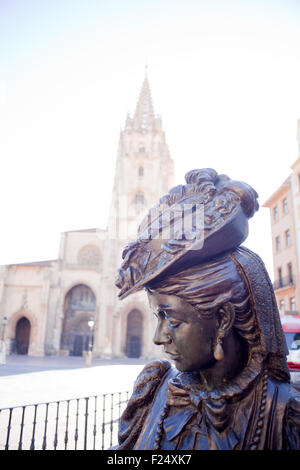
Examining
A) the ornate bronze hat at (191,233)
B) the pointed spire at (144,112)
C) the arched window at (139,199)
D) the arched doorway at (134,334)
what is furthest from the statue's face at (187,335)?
the pointed spire at (144,112)

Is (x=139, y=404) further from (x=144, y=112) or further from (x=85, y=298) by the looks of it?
(x=144, y=112)

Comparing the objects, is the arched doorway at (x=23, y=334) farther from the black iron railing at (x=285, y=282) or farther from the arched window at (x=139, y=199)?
the black iron railing at (x=285, y=282)

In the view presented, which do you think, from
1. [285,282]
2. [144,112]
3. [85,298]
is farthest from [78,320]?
[144,112]

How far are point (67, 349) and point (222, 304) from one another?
108 ft

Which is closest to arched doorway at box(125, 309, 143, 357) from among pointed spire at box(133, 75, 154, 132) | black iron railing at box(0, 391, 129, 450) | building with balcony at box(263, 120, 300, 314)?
building with balcony at box(263, 120, 300, 314)

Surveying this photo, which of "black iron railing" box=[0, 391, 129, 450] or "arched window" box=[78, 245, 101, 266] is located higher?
"arched window" box=[78, 245, 101, 266]

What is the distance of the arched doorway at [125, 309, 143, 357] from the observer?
30891mm

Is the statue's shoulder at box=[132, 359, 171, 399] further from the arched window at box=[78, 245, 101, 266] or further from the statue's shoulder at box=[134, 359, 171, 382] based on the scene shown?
the arched window at box=[78, 245, 101, 266]

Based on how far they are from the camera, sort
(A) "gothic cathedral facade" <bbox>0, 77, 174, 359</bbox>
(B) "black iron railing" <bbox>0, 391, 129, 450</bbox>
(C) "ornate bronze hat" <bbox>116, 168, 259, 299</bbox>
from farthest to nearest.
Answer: (A) "gothic cathedral facade" <bbox>0, 77, 174, 359</bbox>, (B) "black iron railing" <bbox>0, 391, 129, 450</bbox>, (C) "ornate bronze hat" <bbox>116, 168, 259, 299</bbox>

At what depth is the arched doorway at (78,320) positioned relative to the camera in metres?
31.5

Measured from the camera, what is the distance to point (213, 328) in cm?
119

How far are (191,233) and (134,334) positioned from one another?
3199 centimetres

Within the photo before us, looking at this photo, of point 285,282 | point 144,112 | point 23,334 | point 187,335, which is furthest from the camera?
point 144,112
